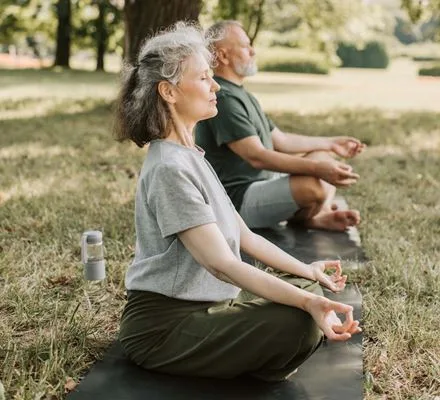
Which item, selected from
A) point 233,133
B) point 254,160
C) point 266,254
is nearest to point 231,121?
point 233,133

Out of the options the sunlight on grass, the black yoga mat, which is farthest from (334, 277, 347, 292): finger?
the sunlight on grass

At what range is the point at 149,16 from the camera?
972 centimetres

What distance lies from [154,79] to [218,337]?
3.15 feet

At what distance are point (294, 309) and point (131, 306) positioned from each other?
672 millimetres

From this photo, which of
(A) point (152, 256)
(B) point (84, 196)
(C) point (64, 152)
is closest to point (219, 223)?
(A) point (152, 256)

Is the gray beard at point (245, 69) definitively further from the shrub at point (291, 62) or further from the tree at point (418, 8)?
the shrub at point (291, 62)

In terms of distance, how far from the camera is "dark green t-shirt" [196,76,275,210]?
4473mm

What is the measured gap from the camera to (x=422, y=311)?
3236 millimetres

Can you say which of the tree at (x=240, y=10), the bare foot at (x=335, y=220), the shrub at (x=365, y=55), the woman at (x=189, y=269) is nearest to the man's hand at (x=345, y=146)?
the bare foot at (x=335, y=220)

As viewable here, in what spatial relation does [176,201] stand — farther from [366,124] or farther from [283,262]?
[366,124]

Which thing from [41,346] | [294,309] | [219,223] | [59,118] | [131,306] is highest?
[219,223]

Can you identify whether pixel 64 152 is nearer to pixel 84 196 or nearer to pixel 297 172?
pixel 84 196

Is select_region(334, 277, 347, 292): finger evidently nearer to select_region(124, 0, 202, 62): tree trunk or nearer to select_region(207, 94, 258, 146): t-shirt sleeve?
select_region(207, 94, 258, 146): t-shirt sleeve

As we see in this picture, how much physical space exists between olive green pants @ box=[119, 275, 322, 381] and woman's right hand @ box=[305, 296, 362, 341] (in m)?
0.10
